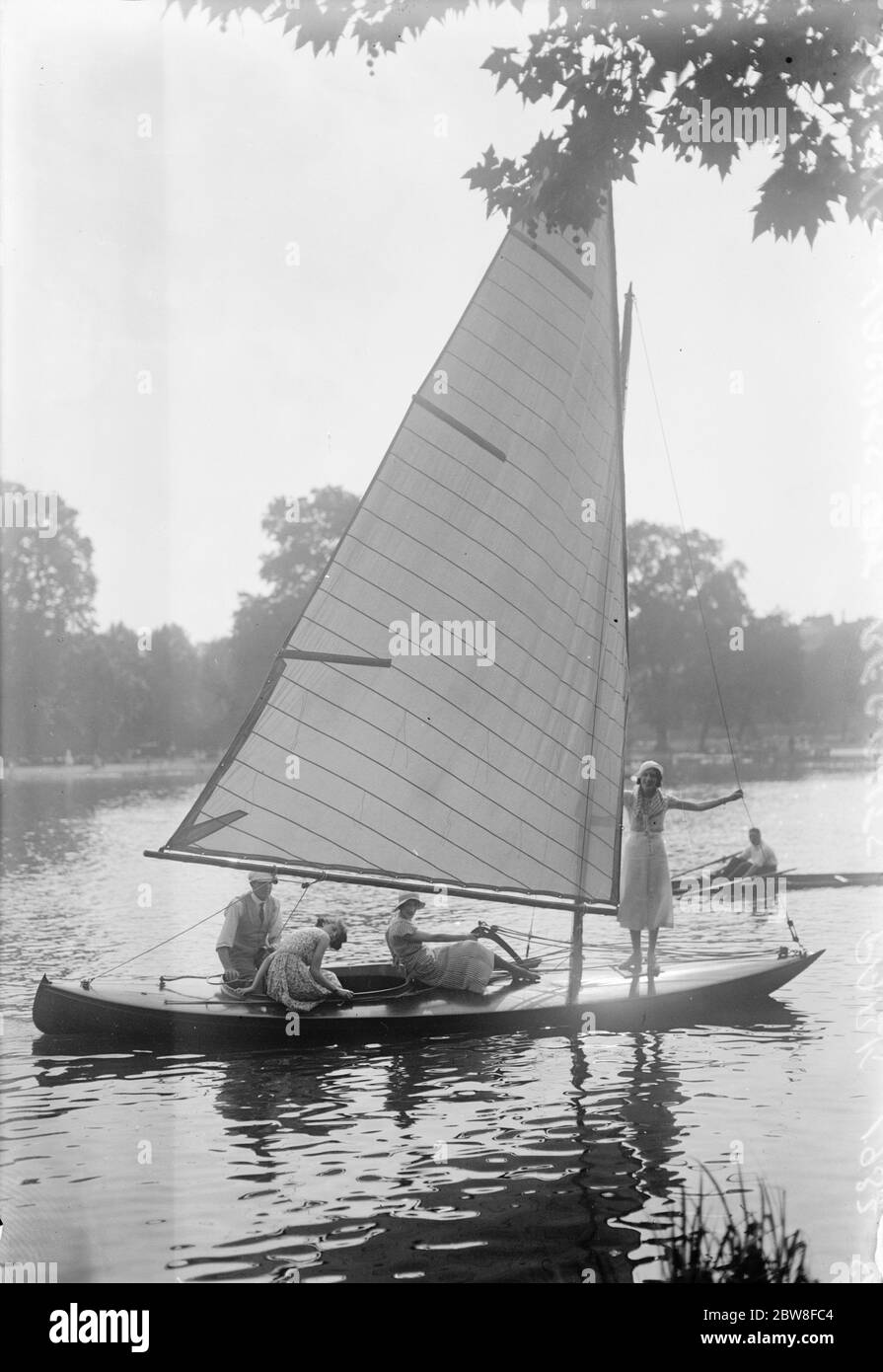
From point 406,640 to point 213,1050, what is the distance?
441cm

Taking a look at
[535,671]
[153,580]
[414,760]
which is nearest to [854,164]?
[535,671]

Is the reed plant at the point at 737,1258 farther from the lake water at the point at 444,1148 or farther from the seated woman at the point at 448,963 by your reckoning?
the seated woman at the point at 448,963

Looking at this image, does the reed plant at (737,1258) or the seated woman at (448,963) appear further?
the seated woman at (448,963)

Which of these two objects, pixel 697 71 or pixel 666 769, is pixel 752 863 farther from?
pixel 666 769

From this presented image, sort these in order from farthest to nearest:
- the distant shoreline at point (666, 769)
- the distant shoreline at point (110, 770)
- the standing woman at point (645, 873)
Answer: the distant shoreline at point (110, 770) < the distant shoreline at point (666, 769) < the standing woman at point (645, 873)

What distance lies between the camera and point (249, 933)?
13688 mm

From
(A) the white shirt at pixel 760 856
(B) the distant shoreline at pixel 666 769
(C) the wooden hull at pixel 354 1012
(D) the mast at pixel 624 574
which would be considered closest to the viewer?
(C) the wooden hull at pixel 354 1012

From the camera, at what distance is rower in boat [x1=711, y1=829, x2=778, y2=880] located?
2661 centimetres

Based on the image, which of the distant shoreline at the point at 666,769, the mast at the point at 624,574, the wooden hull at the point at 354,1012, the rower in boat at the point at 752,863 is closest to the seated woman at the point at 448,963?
the wooden hull at the point at 354,1012

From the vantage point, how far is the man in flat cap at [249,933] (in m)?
13.5

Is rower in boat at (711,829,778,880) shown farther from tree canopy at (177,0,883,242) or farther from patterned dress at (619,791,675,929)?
tree canopy at (177,0,883,242)

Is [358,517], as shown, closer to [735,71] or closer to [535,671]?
[535,671]

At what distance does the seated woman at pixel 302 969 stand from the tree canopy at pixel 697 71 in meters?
7.31

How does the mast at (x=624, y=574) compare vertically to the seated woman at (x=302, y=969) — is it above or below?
above
